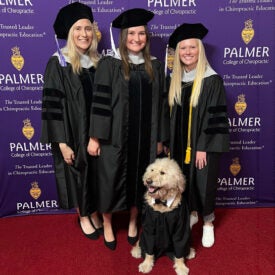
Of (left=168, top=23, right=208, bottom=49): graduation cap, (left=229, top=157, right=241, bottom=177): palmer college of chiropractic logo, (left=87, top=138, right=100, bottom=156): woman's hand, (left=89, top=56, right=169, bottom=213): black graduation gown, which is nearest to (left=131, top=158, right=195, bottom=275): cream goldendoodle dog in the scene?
(left=89, top=56, right=169, bottom=213): black graduation gown

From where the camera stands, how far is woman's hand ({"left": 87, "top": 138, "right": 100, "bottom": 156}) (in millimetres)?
2732

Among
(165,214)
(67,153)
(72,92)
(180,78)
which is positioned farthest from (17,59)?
(165,214)

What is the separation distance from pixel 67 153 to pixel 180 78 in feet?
3.95

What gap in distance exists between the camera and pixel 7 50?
A: 319 cm

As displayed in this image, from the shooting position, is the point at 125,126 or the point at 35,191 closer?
the point at 125,126

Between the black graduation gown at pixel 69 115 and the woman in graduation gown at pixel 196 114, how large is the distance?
78 centimetres

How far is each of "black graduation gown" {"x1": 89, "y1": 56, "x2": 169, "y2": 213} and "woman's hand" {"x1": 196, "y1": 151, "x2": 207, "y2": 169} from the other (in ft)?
1.08

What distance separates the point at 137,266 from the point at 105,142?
3.68 ft

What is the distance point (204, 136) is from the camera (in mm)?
2758

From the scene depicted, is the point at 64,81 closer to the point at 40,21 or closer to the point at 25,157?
the point at 40,21

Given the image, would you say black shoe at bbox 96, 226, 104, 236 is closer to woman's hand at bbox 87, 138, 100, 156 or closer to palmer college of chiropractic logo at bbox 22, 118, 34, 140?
woman's hand at bbox 87, 138, 100, 156

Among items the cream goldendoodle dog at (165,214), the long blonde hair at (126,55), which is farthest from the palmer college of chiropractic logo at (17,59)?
the cream goldendoodle dog at (165,214)

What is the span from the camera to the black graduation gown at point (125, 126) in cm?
264

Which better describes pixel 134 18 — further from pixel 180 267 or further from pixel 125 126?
pixel 180 267
